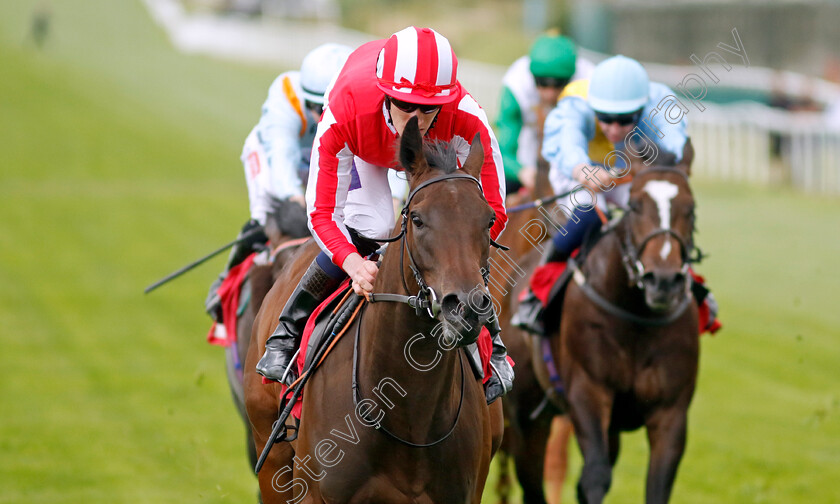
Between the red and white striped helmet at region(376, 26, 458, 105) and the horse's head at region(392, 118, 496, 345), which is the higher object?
the red and white striped helmet at region(376, 26, 458, 105)

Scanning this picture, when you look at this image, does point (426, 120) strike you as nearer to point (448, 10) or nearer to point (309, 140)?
point (309, 140)

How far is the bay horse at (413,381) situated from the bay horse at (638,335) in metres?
1.48

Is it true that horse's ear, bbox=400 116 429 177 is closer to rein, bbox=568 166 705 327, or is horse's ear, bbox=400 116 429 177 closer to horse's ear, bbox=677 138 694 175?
rein, bbox=568 166 705 327

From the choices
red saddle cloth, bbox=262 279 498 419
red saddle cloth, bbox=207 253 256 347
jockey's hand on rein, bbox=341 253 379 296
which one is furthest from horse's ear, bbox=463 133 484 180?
red saddle cloth, bbox=207 253 256 347

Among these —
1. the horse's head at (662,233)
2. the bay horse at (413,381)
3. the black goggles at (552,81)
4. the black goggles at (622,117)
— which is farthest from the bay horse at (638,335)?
the black goggles at (552,81)

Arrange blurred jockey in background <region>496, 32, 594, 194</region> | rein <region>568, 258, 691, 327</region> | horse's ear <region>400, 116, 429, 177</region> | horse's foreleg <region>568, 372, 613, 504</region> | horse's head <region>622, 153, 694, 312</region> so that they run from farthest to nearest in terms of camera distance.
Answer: blurred jockey in background <region>496, 32, 594, 194</region>
rein <region>568, 258, 691, 327</region>
horse's foreleg <region>568, 372, 613, 504</region>
horse's head <region>622, 153, 694, 312</region>
horse's ear <region>400, 116, 429, 177</region>

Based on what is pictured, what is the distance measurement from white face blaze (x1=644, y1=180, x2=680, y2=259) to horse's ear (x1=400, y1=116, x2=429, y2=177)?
2.10 m

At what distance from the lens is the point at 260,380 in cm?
491

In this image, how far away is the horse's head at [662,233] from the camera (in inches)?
205

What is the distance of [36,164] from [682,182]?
21058 millimetres

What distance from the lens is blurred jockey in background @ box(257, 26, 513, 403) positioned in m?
3.72

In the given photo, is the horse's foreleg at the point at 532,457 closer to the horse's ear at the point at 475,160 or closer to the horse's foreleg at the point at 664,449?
the horse's foreleg at the point at 664,449

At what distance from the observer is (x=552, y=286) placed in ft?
20.4

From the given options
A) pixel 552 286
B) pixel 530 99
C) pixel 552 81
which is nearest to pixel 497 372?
pixel 552 286
